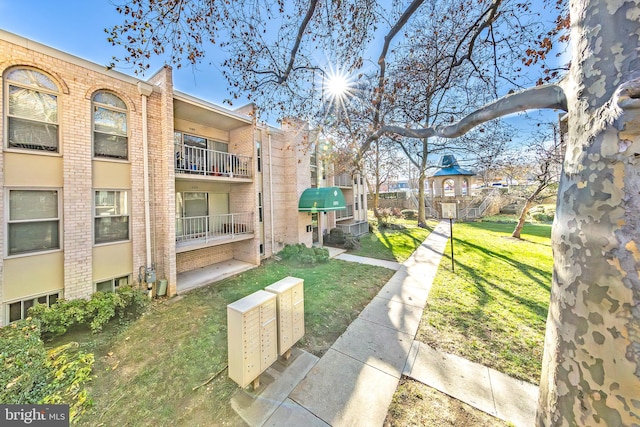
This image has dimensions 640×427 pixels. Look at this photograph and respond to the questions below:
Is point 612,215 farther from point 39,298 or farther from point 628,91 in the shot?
point 39,298

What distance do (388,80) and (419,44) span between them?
45.5 inches

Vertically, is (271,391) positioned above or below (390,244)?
below

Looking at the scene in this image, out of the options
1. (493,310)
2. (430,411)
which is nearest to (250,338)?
(430,411)

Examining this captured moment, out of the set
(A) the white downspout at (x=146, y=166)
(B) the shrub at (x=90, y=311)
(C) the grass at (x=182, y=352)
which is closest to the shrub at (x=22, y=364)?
(B) the shrub at (x=90, y=311)

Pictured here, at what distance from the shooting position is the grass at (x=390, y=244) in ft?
40.1

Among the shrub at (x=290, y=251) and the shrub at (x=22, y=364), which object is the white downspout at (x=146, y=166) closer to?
the shrub at (x=22, y=364)

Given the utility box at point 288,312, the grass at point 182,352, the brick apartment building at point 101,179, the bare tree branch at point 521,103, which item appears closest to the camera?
the bare tree branch at point 521,103

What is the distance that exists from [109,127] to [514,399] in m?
11.5

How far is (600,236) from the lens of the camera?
1.50m

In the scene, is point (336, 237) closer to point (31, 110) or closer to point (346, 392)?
point (346, 392)

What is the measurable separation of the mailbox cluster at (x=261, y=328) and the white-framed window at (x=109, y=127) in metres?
6.96

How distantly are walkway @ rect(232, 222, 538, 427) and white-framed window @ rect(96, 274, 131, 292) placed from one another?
6.22 m

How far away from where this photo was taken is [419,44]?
6094 millimetres

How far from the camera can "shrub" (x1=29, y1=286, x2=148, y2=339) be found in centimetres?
526
